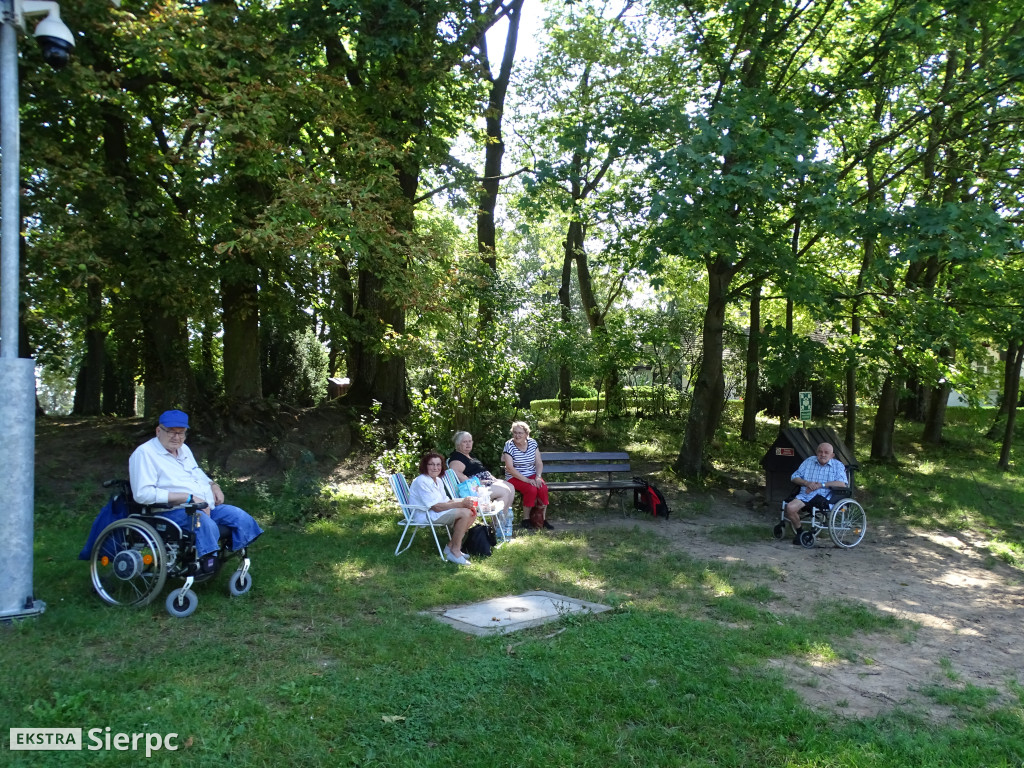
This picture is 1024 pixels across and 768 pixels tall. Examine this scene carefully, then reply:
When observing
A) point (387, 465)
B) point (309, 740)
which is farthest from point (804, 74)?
point (309, 740)

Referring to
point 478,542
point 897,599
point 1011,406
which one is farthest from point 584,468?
point 1011,406

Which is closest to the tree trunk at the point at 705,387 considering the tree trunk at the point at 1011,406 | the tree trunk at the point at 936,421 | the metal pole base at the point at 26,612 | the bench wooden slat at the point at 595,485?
the bench wooden slat at the point at 595,485

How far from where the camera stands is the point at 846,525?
390 inches

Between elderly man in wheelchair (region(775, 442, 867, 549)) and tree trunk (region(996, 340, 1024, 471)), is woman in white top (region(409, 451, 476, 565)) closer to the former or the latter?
elderly man in wheelchair (region(775, 442, 867, 549))

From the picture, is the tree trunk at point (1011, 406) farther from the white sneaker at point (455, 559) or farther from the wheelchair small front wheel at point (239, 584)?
the wheelchair small front wheel at point (239, 584)

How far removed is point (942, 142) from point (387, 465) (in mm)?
10038

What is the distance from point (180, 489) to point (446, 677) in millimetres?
2811

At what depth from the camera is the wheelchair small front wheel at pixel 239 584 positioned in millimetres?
6379

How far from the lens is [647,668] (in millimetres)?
4934

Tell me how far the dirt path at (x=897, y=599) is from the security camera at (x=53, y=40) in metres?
6.43

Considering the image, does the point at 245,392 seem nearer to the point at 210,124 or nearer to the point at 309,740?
the point at 210,124

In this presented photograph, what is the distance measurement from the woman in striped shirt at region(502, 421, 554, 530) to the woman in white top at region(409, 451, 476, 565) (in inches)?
81.5

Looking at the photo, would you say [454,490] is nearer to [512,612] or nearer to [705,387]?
[512,612]

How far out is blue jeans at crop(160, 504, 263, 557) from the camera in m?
6.07
